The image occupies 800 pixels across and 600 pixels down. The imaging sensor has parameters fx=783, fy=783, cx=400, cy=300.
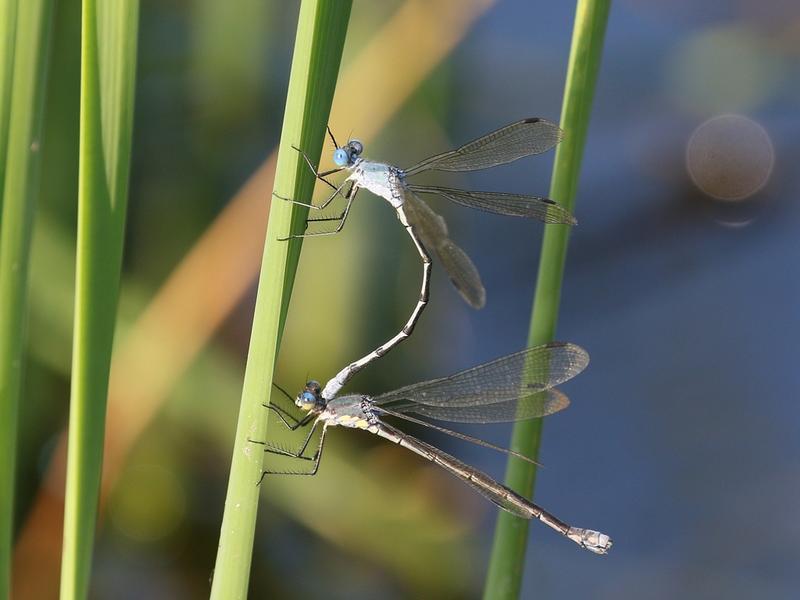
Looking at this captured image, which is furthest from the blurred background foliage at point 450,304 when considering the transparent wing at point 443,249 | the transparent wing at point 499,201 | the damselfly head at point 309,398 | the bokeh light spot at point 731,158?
the damselfly head at point 309,398

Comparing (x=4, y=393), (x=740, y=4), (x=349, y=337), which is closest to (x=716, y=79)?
(x=740, y=4)

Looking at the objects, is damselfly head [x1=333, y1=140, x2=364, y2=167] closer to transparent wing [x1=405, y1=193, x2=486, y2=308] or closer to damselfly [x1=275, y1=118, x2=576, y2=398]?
damselfly [x1=275, y1=118, x2=576, y2=398]

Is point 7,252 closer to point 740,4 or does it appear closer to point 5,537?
point 5,537

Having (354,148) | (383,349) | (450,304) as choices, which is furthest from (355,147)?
(450,304)

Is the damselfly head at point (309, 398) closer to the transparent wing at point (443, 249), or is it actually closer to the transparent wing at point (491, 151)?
the transparent wing at point (443, 249)

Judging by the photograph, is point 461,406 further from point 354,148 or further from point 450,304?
point 450,304
